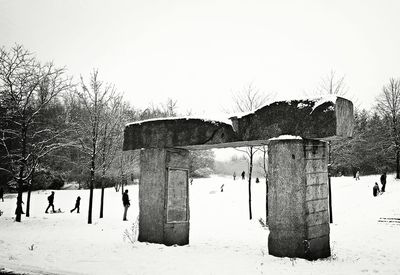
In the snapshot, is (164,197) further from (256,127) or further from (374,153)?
(374,153)

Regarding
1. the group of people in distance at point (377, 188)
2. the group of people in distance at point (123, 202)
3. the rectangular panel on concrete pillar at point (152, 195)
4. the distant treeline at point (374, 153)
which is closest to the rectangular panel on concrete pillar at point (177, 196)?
the rectangular panel on concrete pillar at point (152, 195)

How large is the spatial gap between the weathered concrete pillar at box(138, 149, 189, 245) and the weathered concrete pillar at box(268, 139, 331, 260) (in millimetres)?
2873

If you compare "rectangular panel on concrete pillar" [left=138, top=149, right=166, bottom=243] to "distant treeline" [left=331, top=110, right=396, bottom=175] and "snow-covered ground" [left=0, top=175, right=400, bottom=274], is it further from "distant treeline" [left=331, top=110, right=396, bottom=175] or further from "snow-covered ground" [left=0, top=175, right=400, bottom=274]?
"distant treeline" [left=331, top=110, right=396, bottom=175]

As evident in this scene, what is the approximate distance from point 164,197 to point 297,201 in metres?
3.70

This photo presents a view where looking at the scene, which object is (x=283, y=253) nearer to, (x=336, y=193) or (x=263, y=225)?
(x=263, y=225)

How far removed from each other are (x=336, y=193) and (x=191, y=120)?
21511 millimetres

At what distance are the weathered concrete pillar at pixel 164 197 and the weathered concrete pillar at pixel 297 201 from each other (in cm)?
287

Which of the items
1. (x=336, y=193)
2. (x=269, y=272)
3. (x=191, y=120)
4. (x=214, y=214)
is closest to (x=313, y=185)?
(x=269, y=272)

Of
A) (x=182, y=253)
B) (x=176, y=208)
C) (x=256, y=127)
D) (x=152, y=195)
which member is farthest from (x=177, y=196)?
(x=256, y=127)

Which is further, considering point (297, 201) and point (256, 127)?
point (256, 127)

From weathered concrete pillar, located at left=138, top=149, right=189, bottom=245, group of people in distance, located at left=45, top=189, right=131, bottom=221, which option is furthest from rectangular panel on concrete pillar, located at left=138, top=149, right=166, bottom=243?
group of people in distance, located at left=45, top=189, right=131, bottom=221

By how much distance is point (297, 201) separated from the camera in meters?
7.36

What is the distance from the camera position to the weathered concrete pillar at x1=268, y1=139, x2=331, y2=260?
731 centimetres

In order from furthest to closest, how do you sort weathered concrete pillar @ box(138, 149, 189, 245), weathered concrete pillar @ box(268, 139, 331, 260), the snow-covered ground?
weathered concrete pillar @ box(138, 149, 189, 245), weathered concrete pillar @ box(268, 139, 331, 260), the snow-covered ground
